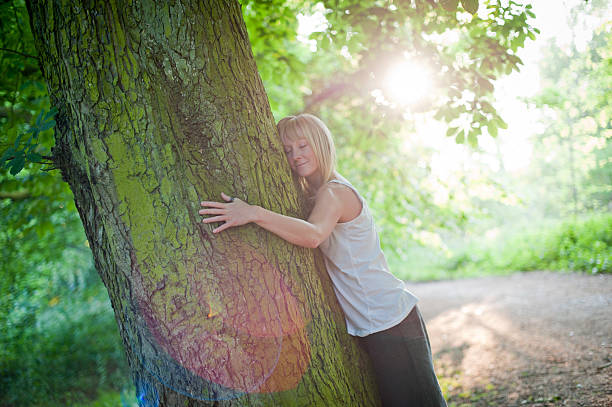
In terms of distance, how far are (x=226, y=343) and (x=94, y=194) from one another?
0.84 metres

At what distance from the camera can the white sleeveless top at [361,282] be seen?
6.71 feet

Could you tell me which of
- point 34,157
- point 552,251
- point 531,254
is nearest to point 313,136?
point 34,157

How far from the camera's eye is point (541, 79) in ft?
17.4

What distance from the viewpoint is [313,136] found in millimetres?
2219

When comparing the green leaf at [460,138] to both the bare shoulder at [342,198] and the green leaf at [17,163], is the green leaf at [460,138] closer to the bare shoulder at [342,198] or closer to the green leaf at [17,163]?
the bare shoulder at [342,198]

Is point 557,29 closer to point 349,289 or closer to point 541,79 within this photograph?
point 541,79

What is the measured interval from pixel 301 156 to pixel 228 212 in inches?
30.2

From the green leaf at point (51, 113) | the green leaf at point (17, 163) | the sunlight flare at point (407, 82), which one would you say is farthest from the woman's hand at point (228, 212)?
the sunlight flare at point (407, 82)

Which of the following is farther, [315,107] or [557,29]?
[315,107]

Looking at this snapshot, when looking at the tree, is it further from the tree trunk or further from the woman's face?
the woman's face

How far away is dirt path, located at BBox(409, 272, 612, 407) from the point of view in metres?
3.39

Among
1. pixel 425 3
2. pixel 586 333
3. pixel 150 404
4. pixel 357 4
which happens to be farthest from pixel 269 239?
pixel 586 333

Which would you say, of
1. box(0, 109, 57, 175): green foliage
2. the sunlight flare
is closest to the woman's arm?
box(0, 109, 57, 175): green foliage

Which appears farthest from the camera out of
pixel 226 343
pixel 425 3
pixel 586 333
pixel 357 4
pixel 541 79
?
pixel 541 79
